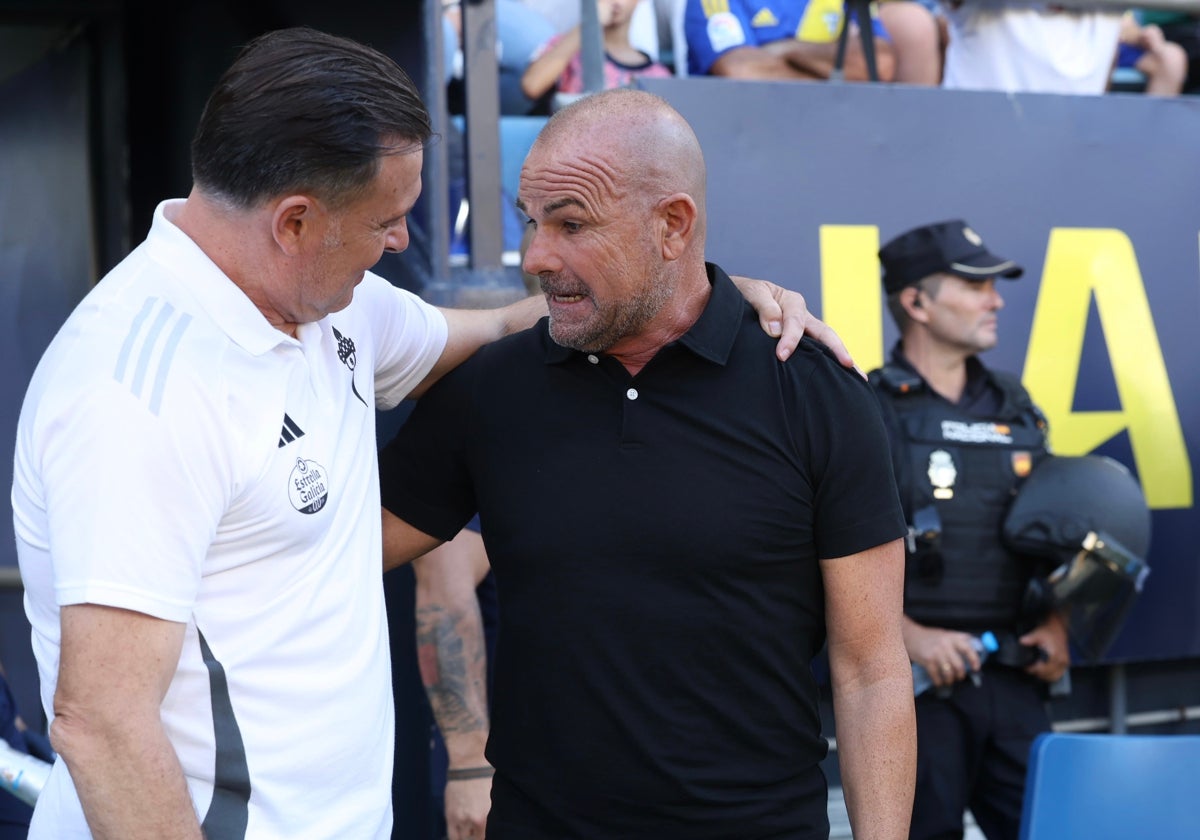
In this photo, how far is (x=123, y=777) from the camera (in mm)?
1479

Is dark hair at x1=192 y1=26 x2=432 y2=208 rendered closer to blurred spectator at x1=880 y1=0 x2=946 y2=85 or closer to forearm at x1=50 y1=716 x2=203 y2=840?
forearm at x1=50 y1=716 x2=203 y2=840

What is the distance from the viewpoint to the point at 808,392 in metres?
2.03

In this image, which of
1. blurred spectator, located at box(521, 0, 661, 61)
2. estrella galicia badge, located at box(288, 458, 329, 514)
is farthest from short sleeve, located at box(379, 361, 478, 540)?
blurred spectator, located at box(521, 0, 661, 61)

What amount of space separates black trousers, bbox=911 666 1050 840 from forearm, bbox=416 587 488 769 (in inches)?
49.5

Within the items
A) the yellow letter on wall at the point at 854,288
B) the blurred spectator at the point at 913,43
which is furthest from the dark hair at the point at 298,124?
the blurred spectator at the point at 913,43

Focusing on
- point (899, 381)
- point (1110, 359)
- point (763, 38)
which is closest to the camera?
point (899, 381)

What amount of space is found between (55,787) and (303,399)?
0.59m

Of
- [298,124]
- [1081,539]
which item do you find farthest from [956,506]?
[298,124]

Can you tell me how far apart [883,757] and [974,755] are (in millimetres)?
1646

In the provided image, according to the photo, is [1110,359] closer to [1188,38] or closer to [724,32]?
[724,32]

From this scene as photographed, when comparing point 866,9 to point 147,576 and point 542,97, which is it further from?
point 147,576

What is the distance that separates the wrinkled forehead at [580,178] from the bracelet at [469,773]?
4.51 ft

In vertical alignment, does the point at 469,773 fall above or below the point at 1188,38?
below

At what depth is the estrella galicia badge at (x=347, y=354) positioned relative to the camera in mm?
1920
